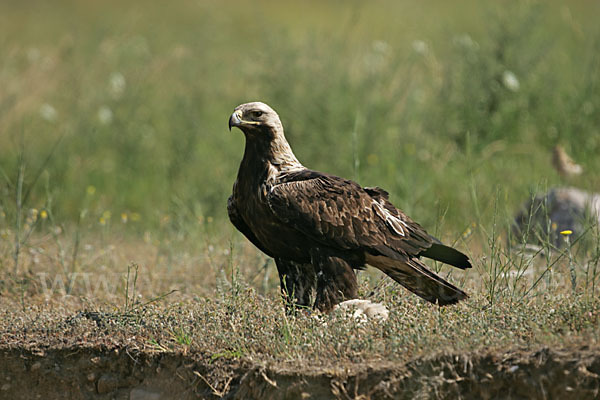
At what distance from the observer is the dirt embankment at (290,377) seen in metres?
3.39

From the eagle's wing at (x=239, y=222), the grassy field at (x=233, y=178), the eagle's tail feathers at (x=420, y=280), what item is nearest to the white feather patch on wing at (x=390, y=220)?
the eagle's tail feathers at (x=420, y=280)

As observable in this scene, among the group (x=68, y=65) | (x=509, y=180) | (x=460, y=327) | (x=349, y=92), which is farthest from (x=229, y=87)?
(x=460, y=327)

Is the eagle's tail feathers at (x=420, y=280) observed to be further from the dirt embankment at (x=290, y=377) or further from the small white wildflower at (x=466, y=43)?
the small white wildflower at (x=466, y=43)

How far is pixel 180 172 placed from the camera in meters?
9.36

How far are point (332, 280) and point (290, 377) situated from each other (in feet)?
3.05

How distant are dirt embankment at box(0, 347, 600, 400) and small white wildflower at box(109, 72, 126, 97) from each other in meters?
6.18

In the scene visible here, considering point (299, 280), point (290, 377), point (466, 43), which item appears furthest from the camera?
point (466, 43)

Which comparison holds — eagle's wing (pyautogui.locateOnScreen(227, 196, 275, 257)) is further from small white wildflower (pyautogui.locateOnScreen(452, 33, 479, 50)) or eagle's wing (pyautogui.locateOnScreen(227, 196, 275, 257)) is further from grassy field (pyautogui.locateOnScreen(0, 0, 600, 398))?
small white wildflower (pyautogui.locateOnScreen(452, 33, 479, 50))

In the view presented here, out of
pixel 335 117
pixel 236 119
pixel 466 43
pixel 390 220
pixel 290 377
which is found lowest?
pixel 290 377

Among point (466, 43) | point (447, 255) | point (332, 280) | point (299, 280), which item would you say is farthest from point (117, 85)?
point (447, 255)

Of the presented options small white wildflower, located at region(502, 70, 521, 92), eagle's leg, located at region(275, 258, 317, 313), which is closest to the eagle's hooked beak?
eagle's leg, located at region(275, 258, 317, 313)

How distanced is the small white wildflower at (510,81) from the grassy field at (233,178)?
53 mm

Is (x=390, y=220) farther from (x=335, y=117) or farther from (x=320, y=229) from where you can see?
(x=335, y=117)

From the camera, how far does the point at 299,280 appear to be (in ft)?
16.1
